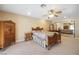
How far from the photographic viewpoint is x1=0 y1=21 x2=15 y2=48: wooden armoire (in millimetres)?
2168

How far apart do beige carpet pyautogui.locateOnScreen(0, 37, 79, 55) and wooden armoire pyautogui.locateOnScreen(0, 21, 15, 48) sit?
0.37 feet

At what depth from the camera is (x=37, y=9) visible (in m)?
2.19

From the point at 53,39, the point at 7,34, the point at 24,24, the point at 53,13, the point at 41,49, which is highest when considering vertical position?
the point at 53,13

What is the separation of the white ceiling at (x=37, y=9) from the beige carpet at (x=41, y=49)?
53cm

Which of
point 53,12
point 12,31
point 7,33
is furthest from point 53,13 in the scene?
point 7,33

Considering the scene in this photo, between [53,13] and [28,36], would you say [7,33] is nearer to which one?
[28,36]

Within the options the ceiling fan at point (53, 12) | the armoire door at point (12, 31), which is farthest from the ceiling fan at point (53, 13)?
the armoire door at point (12, 31)

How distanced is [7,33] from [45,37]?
773 millimetres

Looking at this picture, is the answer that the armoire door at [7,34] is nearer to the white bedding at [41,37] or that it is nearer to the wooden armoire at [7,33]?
the wooden armoire at [7,33]
